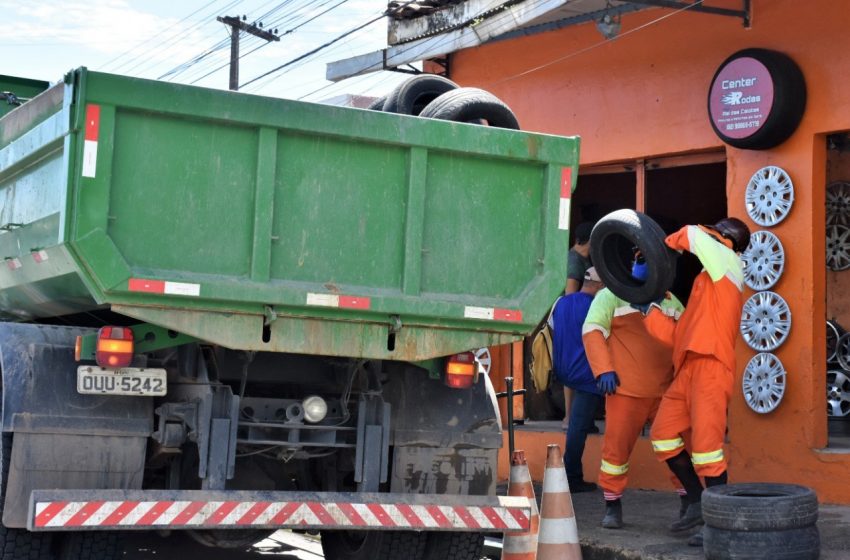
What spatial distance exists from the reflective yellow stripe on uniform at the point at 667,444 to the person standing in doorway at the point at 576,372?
1.76 meters

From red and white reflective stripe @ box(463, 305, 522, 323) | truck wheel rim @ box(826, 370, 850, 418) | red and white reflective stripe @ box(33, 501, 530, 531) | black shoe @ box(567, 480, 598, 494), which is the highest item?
red and white reflective stripe @ box(463, 305, 522, 323)

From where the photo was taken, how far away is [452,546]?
6.69 meters

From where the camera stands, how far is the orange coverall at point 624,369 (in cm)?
771

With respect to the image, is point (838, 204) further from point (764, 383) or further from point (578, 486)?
point (578, 486)

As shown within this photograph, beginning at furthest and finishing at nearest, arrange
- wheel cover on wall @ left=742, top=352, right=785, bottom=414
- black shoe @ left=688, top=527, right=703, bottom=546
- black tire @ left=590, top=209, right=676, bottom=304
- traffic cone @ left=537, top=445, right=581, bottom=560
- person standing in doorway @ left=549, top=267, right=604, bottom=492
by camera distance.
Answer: person standing in doorway @ left=549, top=267, right=604, bottom=492 → wheel cover on wall @ left=742, top=352, right=785, bottom=414 → black tire @ left=590, top=209, right=676, bottom=304 → black shoe @ left=688, top=527, right=703, bottom=546 → traffic cone @ left=537, top=445, right=581, bottom=560

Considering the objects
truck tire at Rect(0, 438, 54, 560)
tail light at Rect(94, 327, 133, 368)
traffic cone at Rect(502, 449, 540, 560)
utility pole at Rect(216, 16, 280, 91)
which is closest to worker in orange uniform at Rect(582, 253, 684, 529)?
traffic cone at Rect(502, 449, 540, 560)

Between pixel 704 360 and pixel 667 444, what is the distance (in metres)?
0.54

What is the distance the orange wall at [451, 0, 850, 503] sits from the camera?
833 centimetres

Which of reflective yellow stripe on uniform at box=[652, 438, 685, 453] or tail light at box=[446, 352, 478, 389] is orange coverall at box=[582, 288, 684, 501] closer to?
reflective yellow stripe on uniform at box=[652, 438, 685, 453]

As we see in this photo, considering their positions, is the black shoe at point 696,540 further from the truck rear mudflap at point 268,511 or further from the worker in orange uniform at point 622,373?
the truck rear mudflap at point 268,511

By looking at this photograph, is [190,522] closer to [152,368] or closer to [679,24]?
[152,368]

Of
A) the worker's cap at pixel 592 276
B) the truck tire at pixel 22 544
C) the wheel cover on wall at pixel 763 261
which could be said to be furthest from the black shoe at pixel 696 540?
the truck tire at pixel 22 544

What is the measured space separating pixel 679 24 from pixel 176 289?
5393 millimetres

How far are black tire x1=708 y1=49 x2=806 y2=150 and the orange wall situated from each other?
2.9 inches
